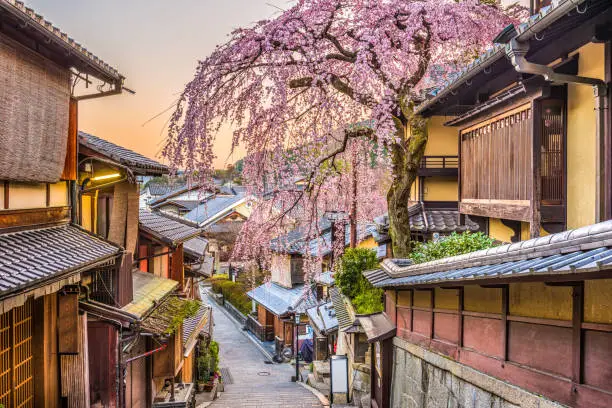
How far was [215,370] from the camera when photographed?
23016 mm

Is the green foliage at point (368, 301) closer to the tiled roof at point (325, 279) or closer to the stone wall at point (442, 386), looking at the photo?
the stone wall at point (442, 386)

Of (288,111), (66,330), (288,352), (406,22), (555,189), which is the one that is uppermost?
(406,22)

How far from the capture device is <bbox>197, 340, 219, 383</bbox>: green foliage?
21.8 metres

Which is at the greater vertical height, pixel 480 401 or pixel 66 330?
pixel 66 330

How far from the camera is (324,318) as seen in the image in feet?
75.4

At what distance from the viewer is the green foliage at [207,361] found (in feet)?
71.4

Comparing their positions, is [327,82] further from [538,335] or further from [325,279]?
[325,279]

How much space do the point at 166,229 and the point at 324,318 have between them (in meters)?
9.70

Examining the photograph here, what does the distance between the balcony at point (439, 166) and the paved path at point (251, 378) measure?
30.9ft

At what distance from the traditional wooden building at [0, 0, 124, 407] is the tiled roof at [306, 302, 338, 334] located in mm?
13594

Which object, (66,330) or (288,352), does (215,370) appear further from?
(66,330)

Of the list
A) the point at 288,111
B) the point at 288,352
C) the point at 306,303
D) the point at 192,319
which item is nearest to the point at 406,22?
the point at 288,111

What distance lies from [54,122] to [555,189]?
319 inches

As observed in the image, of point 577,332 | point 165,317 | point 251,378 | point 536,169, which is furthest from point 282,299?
point 577,332
